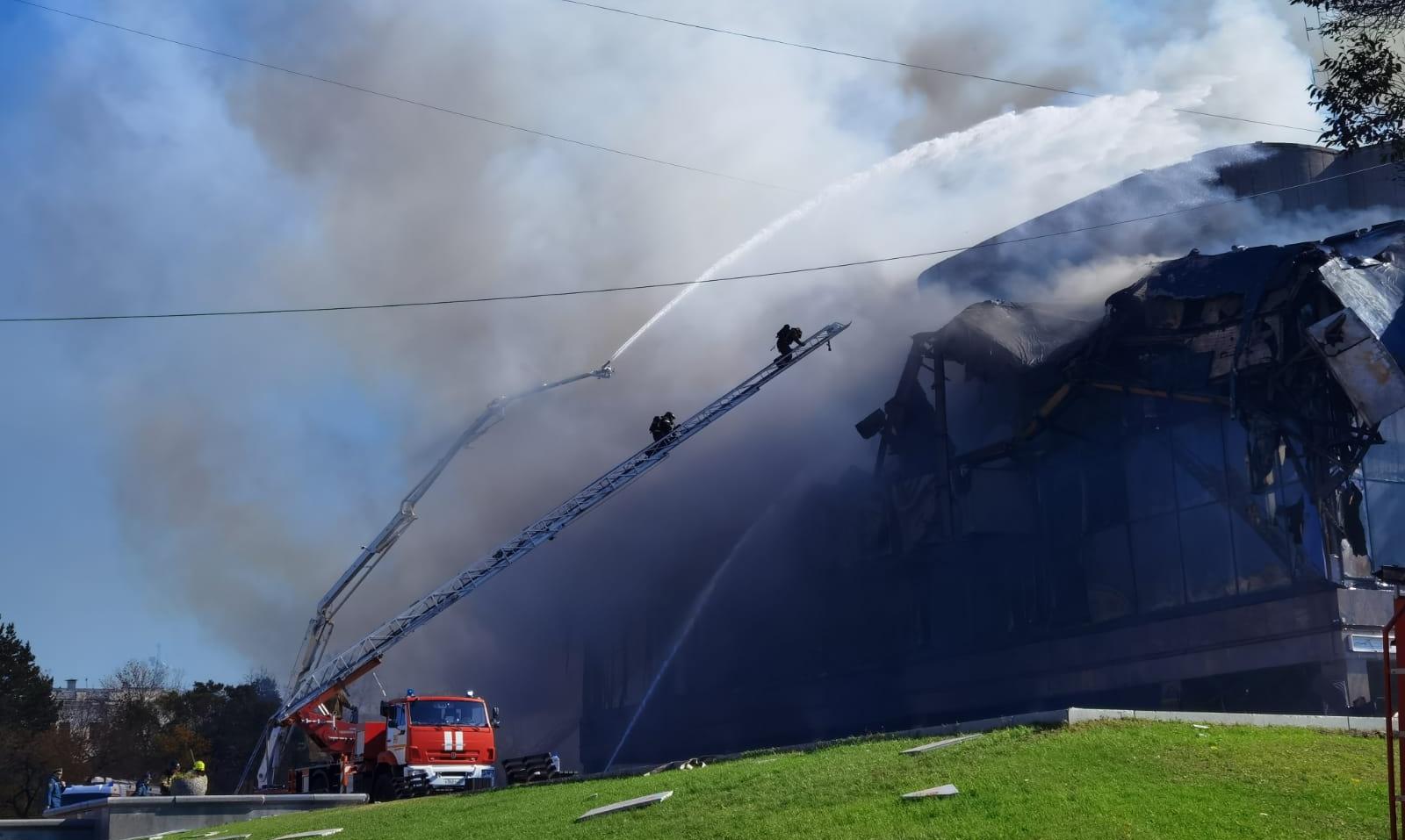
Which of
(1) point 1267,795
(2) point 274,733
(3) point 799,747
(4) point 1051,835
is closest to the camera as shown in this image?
(4) point 1051,835

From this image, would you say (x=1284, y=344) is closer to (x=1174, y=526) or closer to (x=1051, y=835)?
(x=1174, y=526)

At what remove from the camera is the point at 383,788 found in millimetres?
33250

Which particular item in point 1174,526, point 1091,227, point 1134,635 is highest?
point 1091,227

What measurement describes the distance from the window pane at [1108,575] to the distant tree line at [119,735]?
3898cm

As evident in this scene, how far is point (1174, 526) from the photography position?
136 feet

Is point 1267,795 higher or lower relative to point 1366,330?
lower

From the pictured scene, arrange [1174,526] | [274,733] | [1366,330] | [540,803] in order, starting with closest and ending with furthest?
[540,803] → [1366,330] → [274,733] → [1174,526]

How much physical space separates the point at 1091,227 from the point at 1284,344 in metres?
14.7

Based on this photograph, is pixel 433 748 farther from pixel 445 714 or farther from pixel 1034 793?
pixel 1034 793

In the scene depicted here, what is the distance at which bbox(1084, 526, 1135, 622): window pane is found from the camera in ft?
140

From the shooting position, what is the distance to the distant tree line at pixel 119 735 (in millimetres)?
57531

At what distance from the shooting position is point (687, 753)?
2360 inches

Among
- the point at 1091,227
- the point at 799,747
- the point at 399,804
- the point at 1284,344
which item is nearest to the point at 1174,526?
the point at 1284,344

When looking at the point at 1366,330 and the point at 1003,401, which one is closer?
the point at 1366,330
